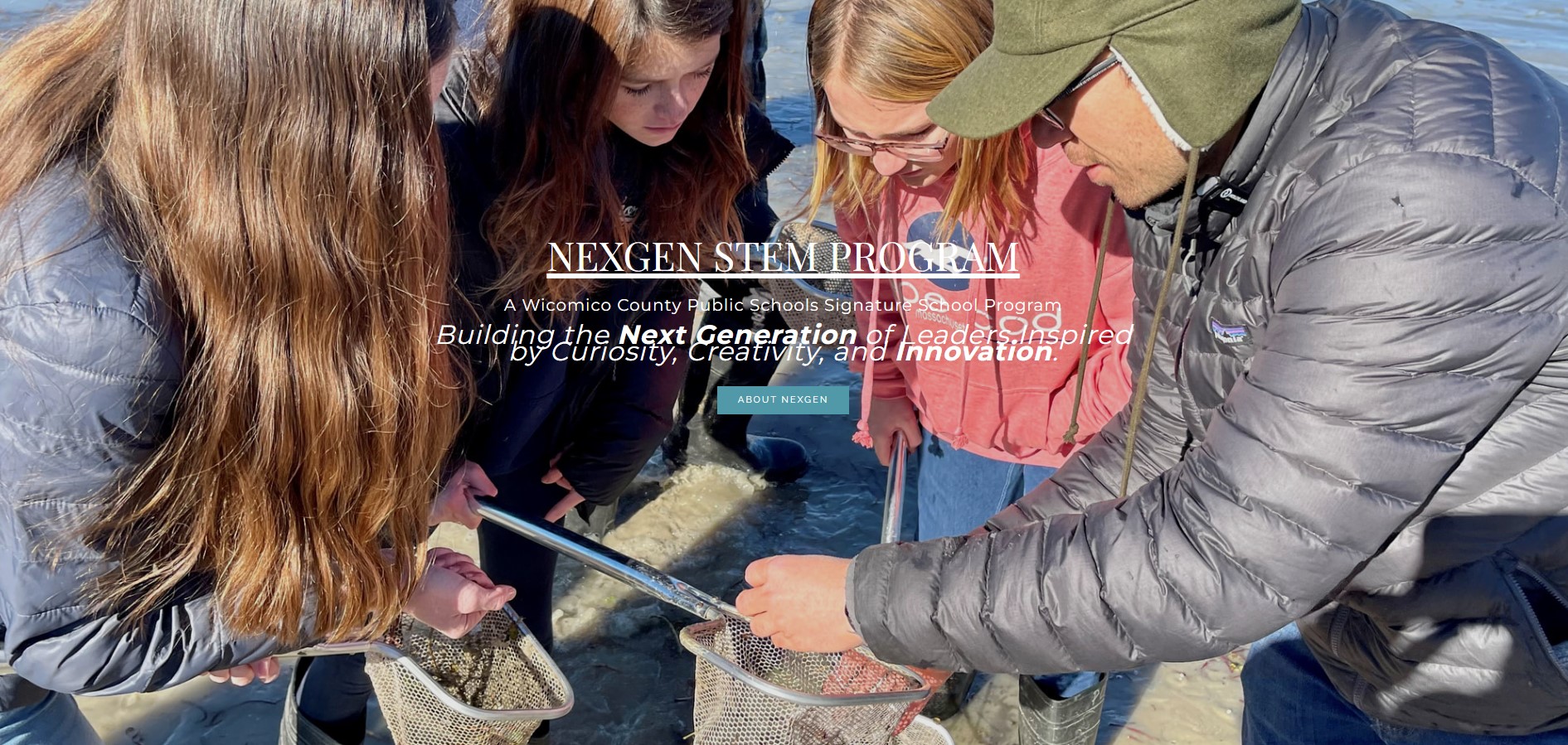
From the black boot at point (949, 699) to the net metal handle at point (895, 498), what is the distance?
0.89 metres

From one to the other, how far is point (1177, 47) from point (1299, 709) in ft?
4.42

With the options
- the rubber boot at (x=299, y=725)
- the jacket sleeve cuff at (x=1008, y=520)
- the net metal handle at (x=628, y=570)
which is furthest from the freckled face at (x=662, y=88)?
the rubber boot at (x=299, y=725)

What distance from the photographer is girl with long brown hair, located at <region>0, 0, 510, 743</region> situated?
135 centimetres

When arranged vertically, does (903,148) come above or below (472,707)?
above

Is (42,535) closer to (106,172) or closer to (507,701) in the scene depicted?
(106,172)

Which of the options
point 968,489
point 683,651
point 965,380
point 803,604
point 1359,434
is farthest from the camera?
point 683,651

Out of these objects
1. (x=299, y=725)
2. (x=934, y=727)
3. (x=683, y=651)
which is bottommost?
(x=683, y=651)

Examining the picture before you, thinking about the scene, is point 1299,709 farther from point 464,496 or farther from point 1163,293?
point 464,496

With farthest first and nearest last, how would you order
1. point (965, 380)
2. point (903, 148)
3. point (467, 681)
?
point (965, 380) < point (467, 681) < point (903, 148)

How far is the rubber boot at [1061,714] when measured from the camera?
2494 millimetres

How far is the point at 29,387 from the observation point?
1.32m

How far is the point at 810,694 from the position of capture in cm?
181

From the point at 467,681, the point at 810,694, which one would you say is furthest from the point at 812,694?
the point at 467,681

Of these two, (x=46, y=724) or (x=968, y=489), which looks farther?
(x=968, y=489)
